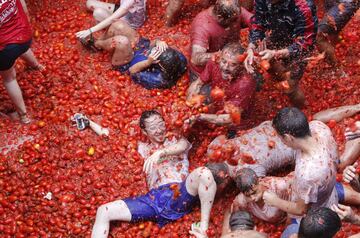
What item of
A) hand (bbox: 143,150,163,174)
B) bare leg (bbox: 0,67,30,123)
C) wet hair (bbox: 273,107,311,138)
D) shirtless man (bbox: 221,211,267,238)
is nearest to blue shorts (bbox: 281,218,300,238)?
shirtless man (bbox: 221,211,267,238)

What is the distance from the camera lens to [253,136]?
498 cm

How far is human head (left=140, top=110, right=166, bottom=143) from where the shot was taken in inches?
192

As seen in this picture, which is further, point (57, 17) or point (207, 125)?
point (57, 17)

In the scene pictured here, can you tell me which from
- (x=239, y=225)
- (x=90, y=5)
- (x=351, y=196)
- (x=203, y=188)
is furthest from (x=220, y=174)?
(x=90, y=5)

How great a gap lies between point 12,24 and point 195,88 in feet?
6.24

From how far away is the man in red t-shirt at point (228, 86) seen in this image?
489 cm

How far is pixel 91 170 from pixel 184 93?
1.35m

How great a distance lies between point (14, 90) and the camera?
5.44 m

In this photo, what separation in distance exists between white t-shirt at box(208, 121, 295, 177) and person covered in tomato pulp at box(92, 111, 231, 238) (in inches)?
10.7

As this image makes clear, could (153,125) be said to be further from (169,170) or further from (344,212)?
(344,212)

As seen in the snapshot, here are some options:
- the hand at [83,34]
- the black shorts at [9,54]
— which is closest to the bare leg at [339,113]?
the hand at [83,34]

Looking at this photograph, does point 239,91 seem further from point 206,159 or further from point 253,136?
point 206,159

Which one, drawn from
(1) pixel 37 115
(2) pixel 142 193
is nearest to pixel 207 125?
(2) pixel 142 193

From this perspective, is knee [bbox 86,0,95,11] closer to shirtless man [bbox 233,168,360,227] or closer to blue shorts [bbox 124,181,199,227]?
blue shorts [bbox 124,181,199,227]
